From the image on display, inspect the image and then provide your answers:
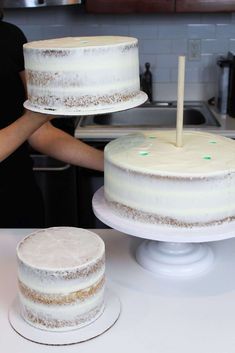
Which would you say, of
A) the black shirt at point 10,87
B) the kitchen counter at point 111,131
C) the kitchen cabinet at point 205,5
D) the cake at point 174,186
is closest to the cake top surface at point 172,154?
the cake at point 174,186

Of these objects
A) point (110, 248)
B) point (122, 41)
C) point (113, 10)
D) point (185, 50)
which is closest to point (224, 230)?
point (110, 248)

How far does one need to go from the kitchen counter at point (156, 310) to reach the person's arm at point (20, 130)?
0.80 ft

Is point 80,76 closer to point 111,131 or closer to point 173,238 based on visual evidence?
point 173,238

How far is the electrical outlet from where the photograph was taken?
2719 millimetres

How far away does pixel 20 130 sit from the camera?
45.4 inches

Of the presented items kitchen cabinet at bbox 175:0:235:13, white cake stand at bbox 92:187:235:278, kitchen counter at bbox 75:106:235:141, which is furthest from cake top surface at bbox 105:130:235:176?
kitchen cabinet at bbox 175:0:235:13

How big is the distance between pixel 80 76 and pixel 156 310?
1.57 feet

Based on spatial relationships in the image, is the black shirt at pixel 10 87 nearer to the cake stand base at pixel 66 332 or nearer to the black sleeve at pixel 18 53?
the black sleeve at pixel 18 53

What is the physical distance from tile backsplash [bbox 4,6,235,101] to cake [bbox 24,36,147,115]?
1775 mm

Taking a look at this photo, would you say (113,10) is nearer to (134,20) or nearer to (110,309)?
(134,20)

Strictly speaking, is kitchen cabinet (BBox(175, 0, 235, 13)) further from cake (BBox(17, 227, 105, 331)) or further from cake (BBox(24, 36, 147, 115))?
cake (BBox(17, 227, 105, 331))

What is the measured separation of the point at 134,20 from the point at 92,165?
159cm

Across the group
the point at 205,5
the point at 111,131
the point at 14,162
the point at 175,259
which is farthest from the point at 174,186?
the point at 205,5

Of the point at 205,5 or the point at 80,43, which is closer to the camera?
the point at 80,43
